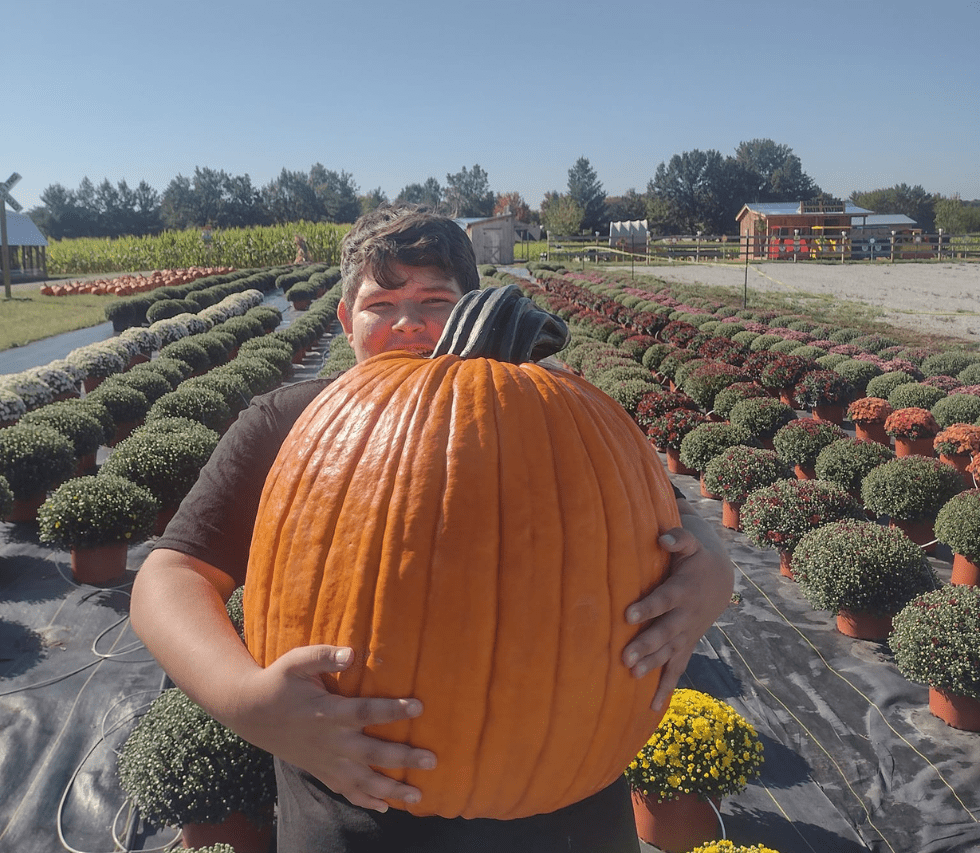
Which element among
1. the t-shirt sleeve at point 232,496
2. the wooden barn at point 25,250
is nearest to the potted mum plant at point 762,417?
the t-shirt sleeve at point 232,496

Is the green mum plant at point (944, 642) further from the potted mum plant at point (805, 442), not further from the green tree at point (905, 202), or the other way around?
the green tree at point (905, 202)

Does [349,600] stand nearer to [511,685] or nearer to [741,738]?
[511,685]

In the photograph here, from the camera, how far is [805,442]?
9.63m

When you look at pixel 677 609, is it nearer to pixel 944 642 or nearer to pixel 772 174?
pixel 944 642

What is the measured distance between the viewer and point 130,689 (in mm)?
5488

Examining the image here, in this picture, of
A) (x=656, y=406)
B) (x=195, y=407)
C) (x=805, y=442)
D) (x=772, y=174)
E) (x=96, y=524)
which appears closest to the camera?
(x=96, y=524)

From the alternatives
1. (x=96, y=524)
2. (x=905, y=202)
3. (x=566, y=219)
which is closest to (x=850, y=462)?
(x=96, y=524)

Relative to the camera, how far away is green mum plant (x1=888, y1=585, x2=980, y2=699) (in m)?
4.83

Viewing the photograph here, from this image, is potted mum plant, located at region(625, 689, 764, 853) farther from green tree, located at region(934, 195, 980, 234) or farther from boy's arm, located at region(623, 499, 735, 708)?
green tree, located at region(934, 195, 980, 234)

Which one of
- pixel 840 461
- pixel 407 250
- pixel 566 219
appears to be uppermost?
pixel 566 219

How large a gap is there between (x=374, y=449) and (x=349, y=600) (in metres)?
0.28

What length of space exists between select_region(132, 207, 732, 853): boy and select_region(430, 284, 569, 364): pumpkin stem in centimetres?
37

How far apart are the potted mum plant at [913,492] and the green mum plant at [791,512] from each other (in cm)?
42

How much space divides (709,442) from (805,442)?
44.8 inches
